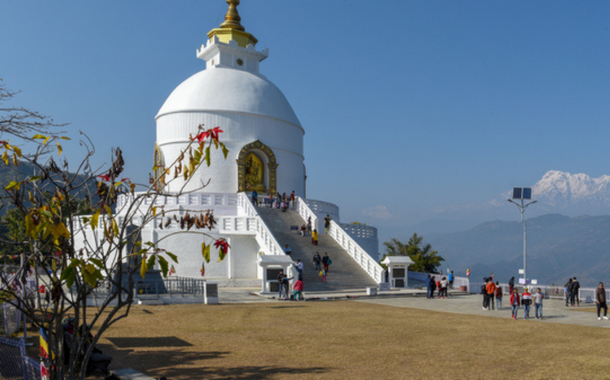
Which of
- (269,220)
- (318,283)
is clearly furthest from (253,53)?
(318,283)

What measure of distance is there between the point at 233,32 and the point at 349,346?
1394 inches

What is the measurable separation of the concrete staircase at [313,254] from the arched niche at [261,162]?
3.81m

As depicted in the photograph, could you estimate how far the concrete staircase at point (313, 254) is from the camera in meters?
27.5

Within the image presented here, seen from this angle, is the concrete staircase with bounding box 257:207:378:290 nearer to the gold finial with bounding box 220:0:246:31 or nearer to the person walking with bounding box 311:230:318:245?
the person walking with bounding box 311:230:318:245

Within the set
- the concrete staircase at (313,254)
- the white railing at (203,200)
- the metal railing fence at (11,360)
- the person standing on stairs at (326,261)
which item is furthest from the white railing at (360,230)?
the metal railing fence at (11,360)

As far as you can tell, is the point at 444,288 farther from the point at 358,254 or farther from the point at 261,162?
the point at 261,162

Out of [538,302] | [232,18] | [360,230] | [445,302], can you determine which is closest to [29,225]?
[538,302]

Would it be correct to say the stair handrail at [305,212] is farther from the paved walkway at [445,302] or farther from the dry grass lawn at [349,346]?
the dry grass lawn at [349,346]

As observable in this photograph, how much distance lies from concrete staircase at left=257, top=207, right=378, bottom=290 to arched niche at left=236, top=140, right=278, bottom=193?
3810 mm

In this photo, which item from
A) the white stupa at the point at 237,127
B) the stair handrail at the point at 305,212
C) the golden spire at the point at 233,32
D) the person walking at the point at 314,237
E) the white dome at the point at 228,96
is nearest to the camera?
the person walking at the point at 314,237

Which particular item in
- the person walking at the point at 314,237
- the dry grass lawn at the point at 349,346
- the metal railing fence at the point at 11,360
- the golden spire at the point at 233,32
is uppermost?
the golden spire at the point at 233,32

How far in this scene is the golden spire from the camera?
144 ft

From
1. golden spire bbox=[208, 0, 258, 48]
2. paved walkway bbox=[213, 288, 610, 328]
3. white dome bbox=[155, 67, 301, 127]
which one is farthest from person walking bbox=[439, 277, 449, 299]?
golden spire bbox=[208, 0, 258, 48]

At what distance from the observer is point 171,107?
39.7 m
